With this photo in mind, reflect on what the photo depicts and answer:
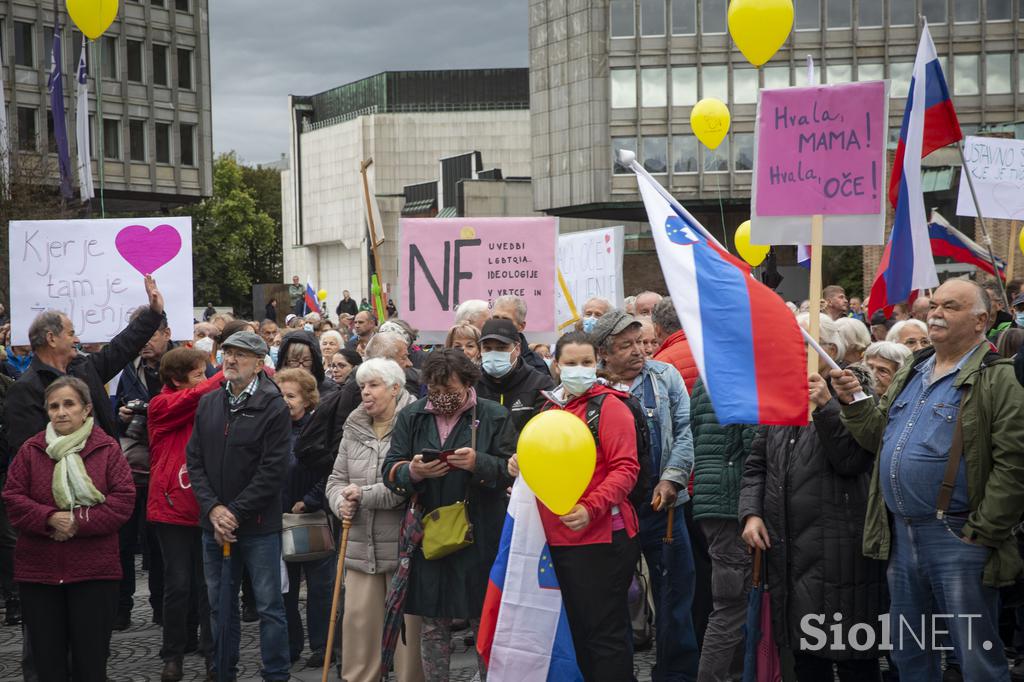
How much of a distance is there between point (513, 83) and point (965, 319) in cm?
9662

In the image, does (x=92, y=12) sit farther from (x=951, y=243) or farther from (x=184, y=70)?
(x=184, y=70)

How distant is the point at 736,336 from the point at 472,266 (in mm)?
5394

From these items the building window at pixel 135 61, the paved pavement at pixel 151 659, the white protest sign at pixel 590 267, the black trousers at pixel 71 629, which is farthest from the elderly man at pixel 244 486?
the building window at pixel 135 61

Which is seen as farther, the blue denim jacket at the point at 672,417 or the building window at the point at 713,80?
the building window at the point at 713,80

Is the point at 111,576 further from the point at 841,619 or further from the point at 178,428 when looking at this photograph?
the point at 841,619

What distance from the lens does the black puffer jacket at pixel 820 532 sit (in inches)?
230

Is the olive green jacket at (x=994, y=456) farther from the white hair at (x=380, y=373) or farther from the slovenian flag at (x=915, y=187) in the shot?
the white hair at (x=380, y=373)

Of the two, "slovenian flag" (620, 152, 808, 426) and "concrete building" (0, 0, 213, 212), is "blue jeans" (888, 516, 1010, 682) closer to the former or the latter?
"slovenian flag" (620, 152, 808, 426)

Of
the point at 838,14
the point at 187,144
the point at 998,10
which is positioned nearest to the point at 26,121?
the point at 187,144

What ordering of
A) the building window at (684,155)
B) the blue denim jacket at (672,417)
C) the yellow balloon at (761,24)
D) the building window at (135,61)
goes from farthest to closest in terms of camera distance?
the building window at (135,61)
the building window at (684,155)
the yellow balloon at (761,24)
the blue denim jacket at (672,417)

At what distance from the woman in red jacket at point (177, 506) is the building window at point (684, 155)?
51113 millimetres

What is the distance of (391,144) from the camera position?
9906cm

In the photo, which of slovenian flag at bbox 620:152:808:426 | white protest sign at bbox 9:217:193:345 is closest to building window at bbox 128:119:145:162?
white protest sign at bbox 9:217:193:345

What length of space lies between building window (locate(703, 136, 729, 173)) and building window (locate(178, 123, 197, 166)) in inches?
1024
